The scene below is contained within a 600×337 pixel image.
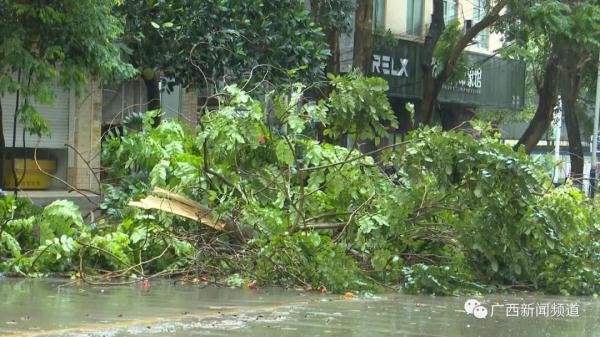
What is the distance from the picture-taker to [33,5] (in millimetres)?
10438

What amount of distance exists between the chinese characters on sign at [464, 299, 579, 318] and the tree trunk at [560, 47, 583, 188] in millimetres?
13060

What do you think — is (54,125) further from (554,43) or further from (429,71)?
(554,43)

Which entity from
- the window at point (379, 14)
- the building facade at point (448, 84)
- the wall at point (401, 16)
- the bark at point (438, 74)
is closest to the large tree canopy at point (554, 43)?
the bark at point (438, 74)

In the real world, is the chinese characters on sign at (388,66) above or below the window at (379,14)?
below

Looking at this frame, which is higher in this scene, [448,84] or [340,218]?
[448,84]

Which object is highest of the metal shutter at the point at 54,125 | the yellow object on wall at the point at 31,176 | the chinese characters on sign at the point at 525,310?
the metal shutter at the point at 54,125

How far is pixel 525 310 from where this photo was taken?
8.19 m

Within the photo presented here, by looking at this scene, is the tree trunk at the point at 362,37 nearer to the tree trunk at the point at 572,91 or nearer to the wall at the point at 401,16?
the tree trunk at the point at 572,91

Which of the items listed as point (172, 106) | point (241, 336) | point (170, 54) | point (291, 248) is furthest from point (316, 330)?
point (172, 106)

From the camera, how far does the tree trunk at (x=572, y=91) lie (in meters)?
22.5

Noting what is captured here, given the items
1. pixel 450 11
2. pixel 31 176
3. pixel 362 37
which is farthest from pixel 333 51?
pixel 450 11

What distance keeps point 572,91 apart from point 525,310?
1792 centimetres

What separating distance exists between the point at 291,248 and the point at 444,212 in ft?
6.48

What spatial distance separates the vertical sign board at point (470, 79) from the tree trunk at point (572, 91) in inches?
92.6
